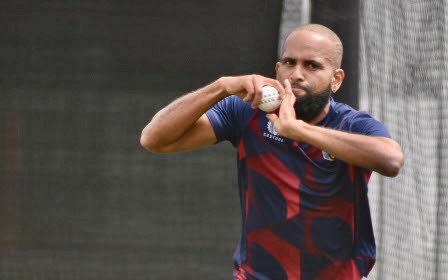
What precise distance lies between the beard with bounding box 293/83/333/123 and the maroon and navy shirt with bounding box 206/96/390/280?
0.07 meters

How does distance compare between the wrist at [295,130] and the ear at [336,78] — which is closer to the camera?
the wrist at [295,130]

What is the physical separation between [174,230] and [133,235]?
26 centimetres

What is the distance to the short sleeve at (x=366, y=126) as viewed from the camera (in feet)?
10.2

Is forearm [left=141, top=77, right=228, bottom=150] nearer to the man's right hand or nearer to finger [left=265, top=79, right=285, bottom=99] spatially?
the man's right hand

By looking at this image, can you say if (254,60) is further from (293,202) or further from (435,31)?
(293,202)

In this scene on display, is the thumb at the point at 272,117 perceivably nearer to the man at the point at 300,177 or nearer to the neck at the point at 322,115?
the man at the point at 300,177

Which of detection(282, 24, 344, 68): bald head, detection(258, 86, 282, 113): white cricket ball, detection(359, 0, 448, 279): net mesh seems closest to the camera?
detection(258, 86, 282, 113): white cricket ball

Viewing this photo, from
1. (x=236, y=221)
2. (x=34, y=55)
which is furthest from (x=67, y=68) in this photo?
(x=236, y=221)

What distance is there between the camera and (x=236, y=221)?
5055 millimetres

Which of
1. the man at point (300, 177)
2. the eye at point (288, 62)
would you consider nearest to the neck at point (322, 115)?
the man at point (300, 177)

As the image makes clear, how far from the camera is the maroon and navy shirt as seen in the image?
3.23 m

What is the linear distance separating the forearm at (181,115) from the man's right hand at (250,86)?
0.17 feet

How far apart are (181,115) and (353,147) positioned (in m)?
0.73

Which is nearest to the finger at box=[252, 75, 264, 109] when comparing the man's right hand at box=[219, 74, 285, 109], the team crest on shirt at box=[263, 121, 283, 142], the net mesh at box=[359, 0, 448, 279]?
the man's right hand at box=[219, 74, 285, 109]
